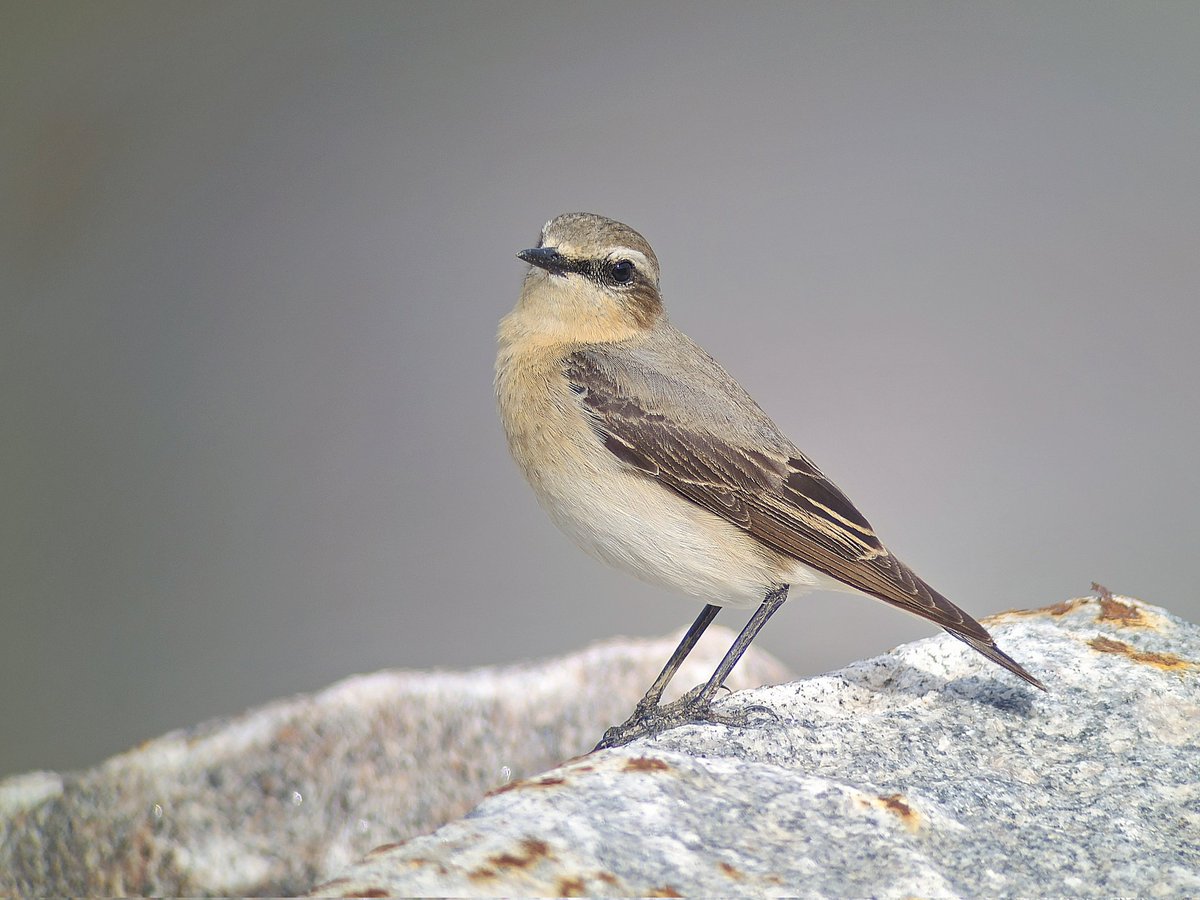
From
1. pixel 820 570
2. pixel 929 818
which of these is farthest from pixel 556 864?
pixel 820 570

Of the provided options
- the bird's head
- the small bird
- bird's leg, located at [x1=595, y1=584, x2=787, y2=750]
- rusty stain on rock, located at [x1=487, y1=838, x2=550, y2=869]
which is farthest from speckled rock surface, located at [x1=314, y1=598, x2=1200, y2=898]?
the bird's head

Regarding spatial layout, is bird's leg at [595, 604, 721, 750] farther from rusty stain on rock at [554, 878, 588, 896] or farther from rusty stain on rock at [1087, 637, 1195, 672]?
rusty stain on rock at [554, 878, 588, 896]

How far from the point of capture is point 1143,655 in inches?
119

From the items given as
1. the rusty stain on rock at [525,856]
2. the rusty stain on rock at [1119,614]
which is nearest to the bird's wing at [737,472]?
the rusty stain on rock at [1119,614]

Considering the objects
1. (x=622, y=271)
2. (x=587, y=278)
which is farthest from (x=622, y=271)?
(x=587, y=278)

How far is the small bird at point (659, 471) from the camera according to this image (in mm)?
3193

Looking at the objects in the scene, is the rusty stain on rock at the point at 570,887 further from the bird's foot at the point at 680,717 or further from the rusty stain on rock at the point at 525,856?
the bird's foot at the point at 680,717

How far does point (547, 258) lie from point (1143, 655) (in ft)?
6.84

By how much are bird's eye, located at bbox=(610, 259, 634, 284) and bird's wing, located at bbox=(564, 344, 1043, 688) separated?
12.5 inches

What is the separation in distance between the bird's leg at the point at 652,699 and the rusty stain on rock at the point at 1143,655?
1.14 meters

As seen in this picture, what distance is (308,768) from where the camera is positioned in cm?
401

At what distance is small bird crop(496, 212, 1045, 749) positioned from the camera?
126 inches

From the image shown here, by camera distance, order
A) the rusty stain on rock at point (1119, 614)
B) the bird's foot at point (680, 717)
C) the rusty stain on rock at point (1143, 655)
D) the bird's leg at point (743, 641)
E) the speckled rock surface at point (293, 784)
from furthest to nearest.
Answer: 1. the speckled rock surface at point (293, 784)
2. the rusty stain on rock at point (1119, 614)
3. the bird's leg at point (743, 641)
4. the rusty stain on rock at point (1143, 655)
5. the bird's foot at point (680, 717)

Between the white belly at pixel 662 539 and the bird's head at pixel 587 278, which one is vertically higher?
the bird's head at pixel 587 278
